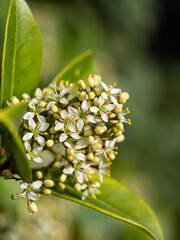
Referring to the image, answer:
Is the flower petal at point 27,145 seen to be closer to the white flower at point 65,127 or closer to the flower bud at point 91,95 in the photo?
the white flower at point 65,127

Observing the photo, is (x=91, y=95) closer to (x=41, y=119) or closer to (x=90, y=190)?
(x=41, y=119)

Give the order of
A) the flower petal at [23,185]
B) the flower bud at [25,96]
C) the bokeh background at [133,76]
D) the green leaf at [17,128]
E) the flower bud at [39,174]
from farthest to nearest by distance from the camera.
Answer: the bokeh background at [133,76]
the flower bud at [25,96]
the flower bud at [39,174]
the flower petal at [23,185]
the green leaf at [17,128]

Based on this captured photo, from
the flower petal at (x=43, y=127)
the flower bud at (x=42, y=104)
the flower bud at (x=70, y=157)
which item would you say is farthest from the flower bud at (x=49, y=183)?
the flower bud at (x=42, y=104)

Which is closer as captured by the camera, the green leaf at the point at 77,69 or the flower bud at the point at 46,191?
the flower bud at the point at 46,191

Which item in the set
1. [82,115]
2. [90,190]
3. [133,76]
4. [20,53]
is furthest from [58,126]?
[133,76]

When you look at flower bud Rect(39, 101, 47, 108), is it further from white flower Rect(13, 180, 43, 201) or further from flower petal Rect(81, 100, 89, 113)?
white flower Rect(13, 180, 43, 201)

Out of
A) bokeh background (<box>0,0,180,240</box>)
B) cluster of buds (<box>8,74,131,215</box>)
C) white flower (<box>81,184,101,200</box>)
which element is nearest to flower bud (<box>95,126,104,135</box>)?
cluster of buds (<box>8,74,131,215</box>)
